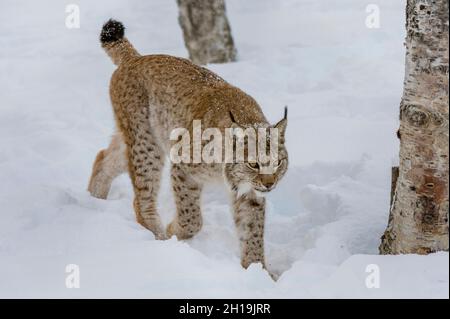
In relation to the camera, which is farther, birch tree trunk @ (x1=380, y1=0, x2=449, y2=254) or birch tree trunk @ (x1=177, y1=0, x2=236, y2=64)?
birch tree trunk @ (x1=177, y1=0, x2=236, y2=64)

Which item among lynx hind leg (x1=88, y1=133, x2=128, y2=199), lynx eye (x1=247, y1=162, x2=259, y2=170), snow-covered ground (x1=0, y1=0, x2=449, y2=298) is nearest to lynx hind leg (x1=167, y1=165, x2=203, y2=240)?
snow-covered ground (x1=0, y1=0, x2=449, y2=298)

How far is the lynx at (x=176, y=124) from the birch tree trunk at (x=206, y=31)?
382 cm

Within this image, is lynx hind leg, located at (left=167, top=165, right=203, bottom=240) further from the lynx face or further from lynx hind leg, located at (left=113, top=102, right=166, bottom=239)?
the lynx face

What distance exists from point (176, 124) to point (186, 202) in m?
0.55

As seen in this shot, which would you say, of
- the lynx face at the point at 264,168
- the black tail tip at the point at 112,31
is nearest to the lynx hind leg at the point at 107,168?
the black tail tip at the point at 112,31

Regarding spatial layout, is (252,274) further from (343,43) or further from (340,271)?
(343,43)

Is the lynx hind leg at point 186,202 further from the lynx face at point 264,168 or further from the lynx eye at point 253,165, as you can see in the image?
the lynx eye at point 253,165

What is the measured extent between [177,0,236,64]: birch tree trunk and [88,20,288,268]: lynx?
3823mm

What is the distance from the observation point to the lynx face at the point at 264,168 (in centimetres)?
425

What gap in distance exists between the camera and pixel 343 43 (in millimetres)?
9562

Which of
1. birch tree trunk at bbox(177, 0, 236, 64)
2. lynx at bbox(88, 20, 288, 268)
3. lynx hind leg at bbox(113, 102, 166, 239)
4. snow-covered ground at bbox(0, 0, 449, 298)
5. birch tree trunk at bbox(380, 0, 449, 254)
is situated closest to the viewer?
birch tree trunk at bbox(380, 0, 449, 254)

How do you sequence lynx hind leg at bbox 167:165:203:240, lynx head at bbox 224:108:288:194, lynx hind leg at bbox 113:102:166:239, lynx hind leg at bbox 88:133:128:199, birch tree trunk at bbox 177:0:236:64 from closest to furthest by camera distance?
lynx head at bbox 224:108:288:194 → lynx hind leg at bbox 167:165:203:240 → lynx hind leg at bbox 113:102:166:239 → lynx hind leg at bbox 88:133:128:199 → birch tree trunk at bbox 177:0:236:64

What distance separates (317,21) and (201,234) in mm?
6627

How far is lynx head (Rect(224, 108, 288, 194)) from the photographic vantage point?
4254 mm
